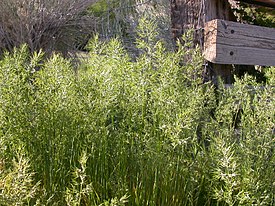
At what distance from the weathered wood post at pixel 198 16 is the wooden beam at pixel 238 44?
6 centimetres

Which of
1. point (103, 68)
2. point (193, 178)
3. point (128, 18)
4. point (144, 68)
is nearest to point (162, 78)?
point (144, 68)

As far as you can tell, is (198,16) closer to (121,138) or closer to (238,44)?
(238,44)

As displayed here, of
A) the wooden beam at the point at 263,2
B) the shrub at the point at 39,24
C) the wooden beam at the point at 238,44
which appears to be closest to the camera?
the wooden beam at the point at 238,44

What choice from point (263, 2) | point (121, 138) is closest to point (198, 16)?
point (263, 2)

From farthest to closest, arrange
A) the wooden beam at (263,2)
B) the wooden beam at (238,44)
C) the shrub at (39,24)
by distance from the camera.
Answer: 1. the shrub at (39,24)
2. the wooden beam at (263,2)
3. the wooden beam at (238,44)

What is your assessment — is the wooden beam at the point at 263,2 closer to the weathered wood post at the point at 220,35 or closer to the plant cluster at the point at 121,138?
the weathered wood post at the point at 220,35

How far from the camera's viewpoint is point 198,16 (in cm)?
263

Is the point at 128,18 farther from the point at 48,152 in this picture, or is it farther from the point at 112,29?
the point at 48,152

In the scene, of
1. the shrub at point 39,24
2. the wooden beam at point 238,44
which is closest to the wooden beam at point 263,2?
the wooden beam at point 238,44

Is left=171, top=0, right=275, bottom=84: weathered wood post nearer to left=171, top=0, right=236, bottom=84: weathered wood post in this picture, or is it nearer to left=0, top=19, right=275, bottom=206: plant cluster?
left=171, top=0, right=236, bottom=84: weathered wood post

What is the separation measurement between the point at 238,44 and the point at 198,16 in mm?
295

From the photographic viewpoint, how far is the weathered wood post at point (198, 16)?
8.61 feet

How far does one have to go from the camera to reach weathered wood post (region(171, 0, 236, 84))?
262 cm

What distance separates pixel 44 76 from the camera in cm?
178
